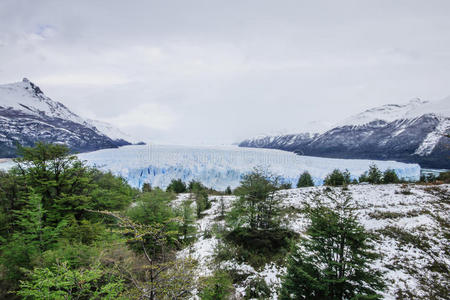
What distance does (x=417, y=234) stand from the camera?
40.9 feet

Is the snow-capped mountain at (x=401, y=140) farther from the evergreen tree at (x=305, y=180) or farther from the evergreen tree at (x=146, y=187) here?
the evergreen tree at (x=146, y=187)

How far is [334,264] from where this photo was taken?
5602 millimetres

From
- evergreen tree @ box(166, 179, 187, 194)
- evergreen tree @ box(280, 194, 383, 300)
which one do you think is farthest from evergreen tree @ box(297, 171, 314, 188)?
evergreen tree @ box(280, 194, 383, 300)

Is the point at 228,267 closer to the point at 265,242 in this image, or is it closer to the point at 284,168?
the point at 265,242

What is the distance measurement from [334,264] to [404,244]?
36.0 ft

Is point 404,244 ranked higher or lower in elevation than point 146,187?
higher

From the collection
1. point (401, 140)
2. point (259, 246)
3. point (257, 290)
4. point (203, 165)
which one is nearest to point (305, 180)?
point (203, 165)

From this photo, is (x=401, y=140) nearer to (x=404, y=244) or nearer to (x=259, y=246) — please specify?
(x=404, y=244)

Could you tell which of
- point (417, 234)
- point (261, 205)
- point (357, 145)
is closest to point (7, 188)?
point (261, 205)

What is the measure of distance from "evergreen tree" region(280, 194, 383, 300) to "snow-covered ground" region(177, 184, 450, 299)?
718mm

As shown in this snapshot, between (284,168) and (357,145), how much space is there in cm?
17945

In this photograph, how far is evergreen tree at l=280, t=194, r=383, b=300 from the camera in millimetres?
5633

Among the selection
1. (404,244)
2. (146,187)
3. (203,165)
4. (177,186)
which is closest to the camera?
(404,244)

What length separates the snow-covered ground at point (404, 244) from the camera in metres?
8.84
